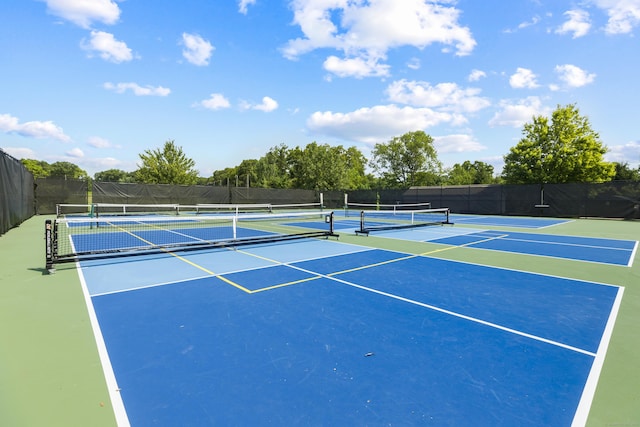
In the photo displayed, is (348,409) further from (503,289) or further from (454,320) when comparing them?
(503,289)

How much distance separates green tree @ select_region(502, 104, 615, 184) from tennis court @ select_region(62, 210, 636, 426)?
3305 cm

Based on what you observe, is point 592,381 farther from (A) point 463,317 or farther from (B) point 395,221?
(B) point 395,221

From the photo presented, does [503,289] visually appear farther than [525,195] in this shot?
No

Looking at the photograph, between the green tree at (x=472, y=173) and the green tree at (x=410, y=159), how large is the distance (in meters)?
19.1

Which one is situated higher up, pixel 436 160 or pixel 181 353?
pixel 436 160

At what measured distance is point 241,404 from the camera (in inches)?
89.9

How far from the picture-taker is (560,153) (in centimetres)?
3212

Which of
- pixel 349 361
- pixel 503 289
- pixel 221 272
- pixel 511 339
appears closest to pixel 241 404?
pixel 349 361

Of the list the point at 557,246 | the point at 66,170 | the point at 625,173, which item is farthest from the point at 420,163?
the point at 66,170

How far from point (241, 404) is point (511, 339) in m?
2.75

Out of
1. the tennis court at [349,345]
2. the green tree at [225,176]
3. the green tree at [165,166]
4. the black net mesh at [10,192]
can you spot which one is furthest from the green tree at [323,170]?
the green tree at [225,176]

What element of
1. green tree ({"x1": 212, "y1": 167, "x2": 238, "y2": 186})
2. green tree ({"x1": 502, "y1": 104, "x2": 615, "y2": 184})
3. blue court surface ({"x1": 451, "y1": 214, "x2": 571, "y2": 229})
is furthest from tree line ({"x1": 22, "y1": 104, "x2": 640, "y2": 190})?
green tree ({"x1": 212, "y1": 167, "x2": 238, "y2": 186})

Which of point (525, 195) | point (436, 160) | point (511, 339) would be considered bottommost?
point (511, 339)

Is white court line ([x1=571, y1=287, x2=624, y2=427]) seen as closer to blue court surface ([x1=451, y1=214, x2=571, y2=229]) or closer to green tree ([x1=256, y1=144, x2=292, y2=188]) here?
blue court surface ([x1=451, y1=214, x2=571, y2=229])
